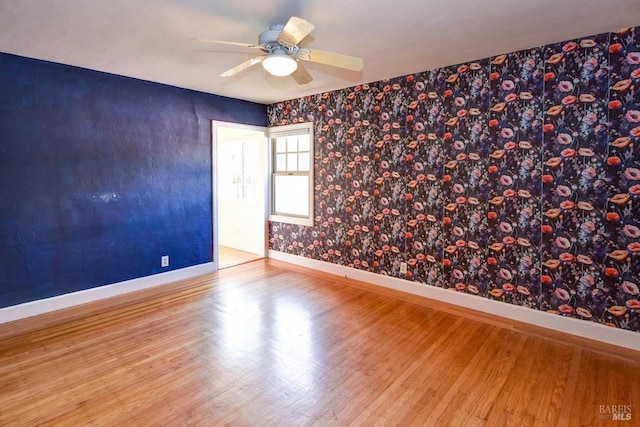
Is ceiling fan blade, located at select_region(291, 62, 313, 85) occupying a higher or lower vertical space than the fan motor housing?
lower

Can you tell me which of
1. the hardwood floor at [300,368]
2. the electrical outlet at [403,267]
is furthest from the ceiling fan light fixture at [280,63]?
the electrical outlet at [403,267]

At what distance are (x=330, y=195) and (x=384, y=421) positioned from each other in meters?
3.17

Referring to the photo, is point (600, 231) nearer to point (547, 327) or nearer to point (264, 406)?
point (547, 327)

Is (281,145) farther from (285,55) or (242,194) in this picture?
(285,55)

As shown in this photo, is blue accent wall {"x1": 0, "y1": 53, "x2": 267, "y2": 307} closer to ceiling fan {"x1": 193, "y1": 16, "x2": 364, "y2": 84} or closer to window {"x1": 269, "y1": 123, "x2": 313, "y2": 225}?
window {"x1": 269, "y1": 123, "x2": 313, "y2": 225}

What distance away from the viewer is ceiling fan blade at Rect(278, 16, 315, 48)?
6.34ft

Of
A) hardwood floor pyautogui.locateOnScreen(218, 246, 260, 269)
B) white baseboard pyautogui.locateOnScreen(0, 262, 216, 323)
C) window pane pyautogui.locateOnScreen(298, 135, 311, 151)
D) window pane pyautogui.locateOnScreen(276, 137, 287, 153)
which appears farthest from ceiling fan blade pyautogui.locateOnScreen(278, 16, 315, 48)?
hardwood floor pyautogui.locateOnScreen(218, 246, 260, 269)

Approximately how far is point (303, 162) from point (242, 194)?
66.2 inches

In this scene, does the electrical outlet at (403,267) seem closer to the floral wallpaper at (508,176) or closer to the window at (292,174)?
the floral wallpaper at (508,176)

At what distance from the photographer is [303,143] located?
5156 mm

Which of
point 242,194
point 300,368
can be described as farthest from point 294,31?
point 242,194

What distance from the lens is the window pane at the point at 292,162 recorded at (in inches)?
208

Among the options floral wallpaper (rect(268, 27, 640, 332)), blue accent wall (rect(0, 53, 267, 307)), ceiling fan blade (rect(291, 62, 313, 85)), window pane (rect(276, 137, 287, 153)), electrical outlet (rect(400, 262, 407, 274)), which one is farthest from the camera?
window pane (rect(276, 137, 287, 153))

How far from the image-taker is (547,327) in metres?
3.03
